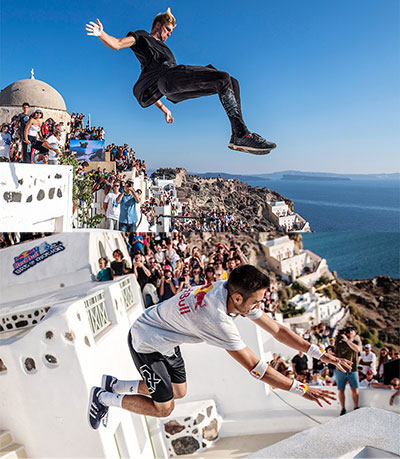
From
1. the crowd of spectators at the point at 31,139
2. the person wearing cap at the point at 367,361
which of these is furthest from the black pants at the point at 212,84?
the person wearing cap at the point at 367,361

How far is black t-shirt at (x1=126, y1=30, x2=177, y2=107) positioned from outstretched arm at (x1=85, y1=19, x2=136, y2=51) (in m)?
0.06

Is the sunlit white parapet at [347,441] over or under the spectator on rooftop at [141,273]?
under

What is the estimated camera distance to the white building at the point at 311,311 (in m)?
4.73

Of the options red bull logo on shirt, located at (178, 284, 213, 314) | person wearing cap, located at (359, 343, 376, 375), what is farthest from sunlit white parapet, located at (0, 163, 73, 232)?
person wearing cap, located at (359, 343, 376, 375)

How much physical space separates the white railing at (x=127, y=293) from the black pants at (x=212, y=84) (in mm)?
1854

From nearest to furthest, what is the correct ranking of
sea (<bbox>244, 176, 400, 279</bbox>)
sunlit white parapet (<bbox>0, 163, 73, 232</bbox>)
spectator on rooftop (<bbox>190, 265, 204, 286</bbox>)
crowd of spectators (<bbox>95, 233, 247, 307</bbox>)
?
sunlit white parapet (<bbox>0, 163, 73, 232</bbox>) → sea (<bbox>244, 176, 400, 279</bbox>) → crowd of spectators (<bbox>95, 233, 247, 307</bbox>) → spectator on rooftop (<bbox>190, 265, 204, 286</bbox>)

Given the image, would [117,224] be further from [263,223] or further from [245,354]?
[245,354]

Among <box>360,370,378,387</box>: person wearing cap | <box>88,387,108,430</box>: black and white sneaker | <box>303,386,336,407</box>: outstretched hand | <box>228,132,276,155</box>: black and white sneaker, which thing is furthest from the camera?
<box>360,370,378,387</box>: person wearing cap

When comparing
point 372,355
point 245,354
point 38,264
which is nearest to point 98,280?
point 38,264

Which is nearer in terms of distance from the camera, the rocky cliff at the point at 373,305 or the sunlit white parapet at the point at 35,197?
the sunlit white parapet at the point at 35,197

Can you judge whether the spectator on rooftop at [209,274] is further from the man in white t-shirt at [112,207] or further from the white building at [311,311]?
the white building at [311,311]

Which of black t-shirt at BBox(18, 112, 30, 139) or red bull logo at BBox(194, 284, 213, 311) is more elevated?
black t-shirt at BBox(18, 112, 30, 139)

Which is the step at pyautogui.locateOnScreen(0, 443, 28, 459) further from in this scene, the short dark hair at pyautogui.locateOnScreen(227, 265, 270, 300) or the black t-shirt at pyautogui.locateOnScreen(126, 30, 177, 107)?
the black t-shirt at pyautogui.locateOnScreen(126, 30, 177, 107)

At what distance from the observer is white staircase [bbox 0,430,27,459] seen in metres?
3.24
